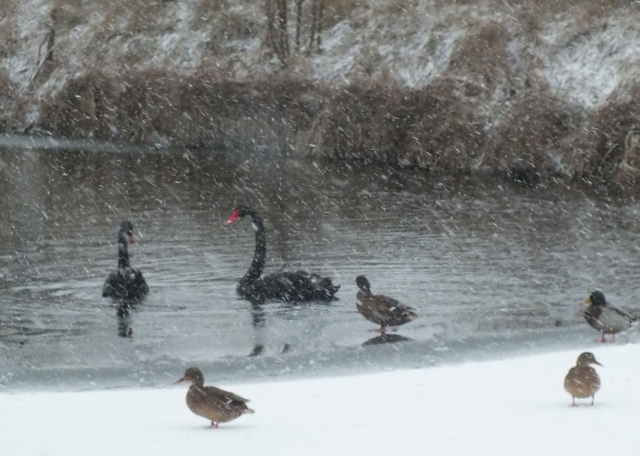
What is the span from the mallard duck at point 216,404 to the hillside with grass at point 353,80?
19.7m

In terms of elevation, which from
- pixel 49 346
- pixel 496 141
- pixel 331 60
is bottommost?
pixel 49 346

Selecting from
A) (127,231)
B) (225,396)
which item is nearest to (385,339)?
(225,396)

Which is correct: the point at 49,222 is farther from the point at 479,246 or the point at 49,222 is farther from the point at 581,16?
the point at 581,16

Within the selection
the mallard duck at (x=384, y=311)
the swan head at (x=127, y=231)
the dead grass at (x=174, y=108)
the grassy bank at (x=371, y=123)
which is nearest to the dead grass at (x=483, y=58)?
the grassy bank at (x=371, y=123)

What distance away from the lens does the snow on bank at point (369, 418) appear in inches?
301

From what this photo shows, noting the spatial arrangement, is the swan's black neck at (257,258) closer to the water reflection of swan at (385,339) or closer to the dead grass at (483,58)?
the water reflection of swan at (385,339)

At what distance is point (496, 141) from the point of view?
29906mm

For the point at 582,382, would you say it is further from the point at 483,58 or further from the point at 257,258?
the point at 483,58

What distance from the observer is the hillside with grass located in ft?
96.8

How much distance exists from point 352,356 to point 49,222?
37.5ft

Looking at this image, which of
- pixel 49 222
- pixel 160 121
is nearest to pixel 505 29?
pixel 160 121

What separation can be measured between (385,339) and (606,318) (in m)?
2.44

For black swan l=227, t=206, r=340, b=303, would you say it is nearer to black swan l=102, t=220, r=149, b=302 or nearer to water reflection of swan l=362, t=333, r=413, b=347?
black swan l=102, t=220, r=149, b=302

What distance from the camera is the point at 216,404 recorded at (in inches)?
318
